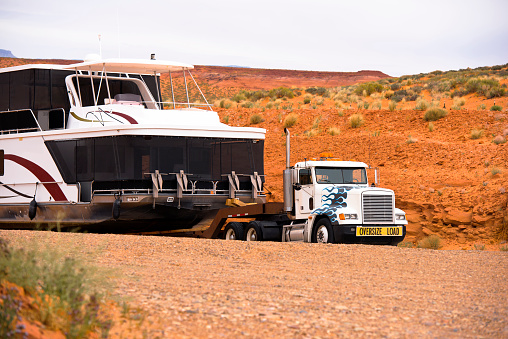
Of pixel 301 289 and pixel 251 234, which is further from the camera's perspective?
pixel 251 234

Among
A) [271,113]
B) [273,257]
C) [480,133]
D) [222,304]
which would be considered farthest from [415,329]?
[271,113]

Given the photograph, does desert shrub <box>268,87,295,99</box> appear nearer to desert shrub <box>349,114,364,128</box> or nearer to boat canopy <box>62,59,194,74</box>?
desert shrub <box>349,114,364,128</box>

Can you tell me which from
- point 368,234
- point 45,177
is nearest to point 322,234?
point 368,234

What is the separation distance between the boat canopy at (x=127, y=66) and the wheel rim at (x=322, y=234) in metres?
6.74

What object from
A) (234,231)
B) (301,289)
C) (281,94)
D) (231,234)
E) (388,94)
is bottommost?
(231,234)

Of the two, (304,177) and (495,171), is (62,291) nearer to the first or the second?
(304,177)

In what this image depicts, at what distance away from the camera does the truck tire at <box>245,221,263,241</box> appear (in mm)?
18859

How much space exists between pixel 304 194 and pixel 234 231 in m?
2.22

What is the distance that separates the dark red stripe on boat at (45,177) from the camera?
20.1 metres

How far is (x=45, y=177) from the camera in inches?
806

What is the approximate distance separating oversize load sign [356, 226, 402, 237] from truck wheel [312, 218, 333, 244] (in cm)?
68

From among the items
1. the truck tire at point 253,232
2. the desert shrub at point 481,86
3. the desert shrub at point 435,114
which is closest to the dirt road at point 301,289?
the truck tire at point 253,232

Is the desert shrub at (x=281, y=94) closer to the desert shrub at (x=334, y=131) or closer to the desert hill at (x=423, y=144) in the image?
the desert hill at (x=423, y=144)

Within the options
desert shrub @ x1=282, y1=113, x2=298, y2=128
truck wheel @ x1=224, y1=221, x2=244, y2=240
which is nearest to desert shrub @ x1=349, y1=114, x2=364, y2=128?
desert shrub @ x1=282, y1=113, x2=298, y2=128
